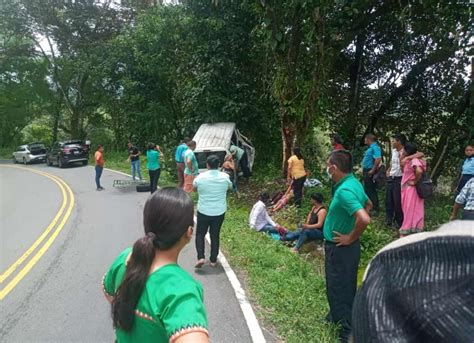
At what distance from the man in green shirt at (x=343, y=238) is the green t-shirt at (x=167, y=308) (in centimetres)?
244

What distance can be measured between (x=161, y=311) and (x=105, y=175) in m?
18.6

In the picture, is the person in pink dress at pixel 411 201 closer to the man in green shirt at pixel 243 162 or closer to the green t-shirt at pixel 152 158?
the man in green shirt at pixel 243 162

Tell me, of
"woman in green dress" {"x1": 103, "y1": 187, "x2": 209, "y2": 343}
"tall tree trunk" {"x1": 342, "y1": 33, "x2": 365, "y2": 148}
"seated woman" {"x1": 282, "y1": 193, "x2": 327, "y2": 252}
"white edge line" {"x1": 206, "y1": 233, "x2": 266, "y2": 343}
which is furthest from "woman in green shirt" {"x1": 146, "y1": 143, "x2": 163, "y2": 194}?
"woman in green dress" {"x1": 103, "y1": 187, "x2": 209, "y2": 343}

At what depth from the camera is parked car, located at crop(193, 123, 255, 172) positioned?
41.4 feet

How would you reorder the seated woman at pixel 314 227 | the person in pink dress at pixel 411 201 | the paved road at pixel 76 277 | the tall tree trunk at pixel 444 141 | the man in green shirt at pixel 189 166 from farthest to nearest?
1. the tall tree trunk at pixel 444 141
2. the man in green shirt at pixel 189 166
3. the seated woman at pixel 314 227
4. the person in pink dress at pixel 411 201
5. the paved road at pixel 76 277

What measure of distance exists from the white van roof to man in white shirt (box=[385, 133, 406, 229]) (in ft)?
19.5

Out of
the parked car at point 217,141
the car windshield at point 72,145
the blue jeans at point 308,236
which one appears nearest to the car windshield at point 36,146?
the car windshield at point 72,145

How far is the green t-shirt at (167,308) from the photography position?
146 centimetres

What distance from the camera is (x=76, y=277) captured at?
6121mm

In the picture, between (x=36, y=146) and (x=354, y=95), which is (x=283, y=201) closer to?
(x=354, y=95)

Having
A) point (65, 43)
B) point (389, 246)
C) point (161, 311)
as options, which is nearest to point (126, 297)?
point (161, 311)

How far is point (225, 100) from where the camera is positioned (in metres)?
15.0

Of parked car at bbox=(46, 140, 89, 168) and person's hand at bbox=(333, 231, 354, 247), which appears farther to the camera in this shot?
parked car at bbox=(46, 140, 89, 168)

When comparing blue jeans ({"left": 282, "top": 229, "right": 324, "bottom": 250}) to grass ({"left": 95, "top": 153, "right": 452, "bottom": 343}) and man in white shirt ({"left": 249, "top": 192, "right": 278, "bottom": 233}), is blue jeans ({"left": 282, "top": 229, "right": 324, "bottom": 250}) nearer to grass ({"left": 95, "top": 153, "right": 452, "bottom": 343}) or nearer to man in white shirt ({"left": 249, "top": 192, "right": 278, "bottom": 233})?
grass ({"left": 95, "top": 153, "right": 452, "bottom": 343})
